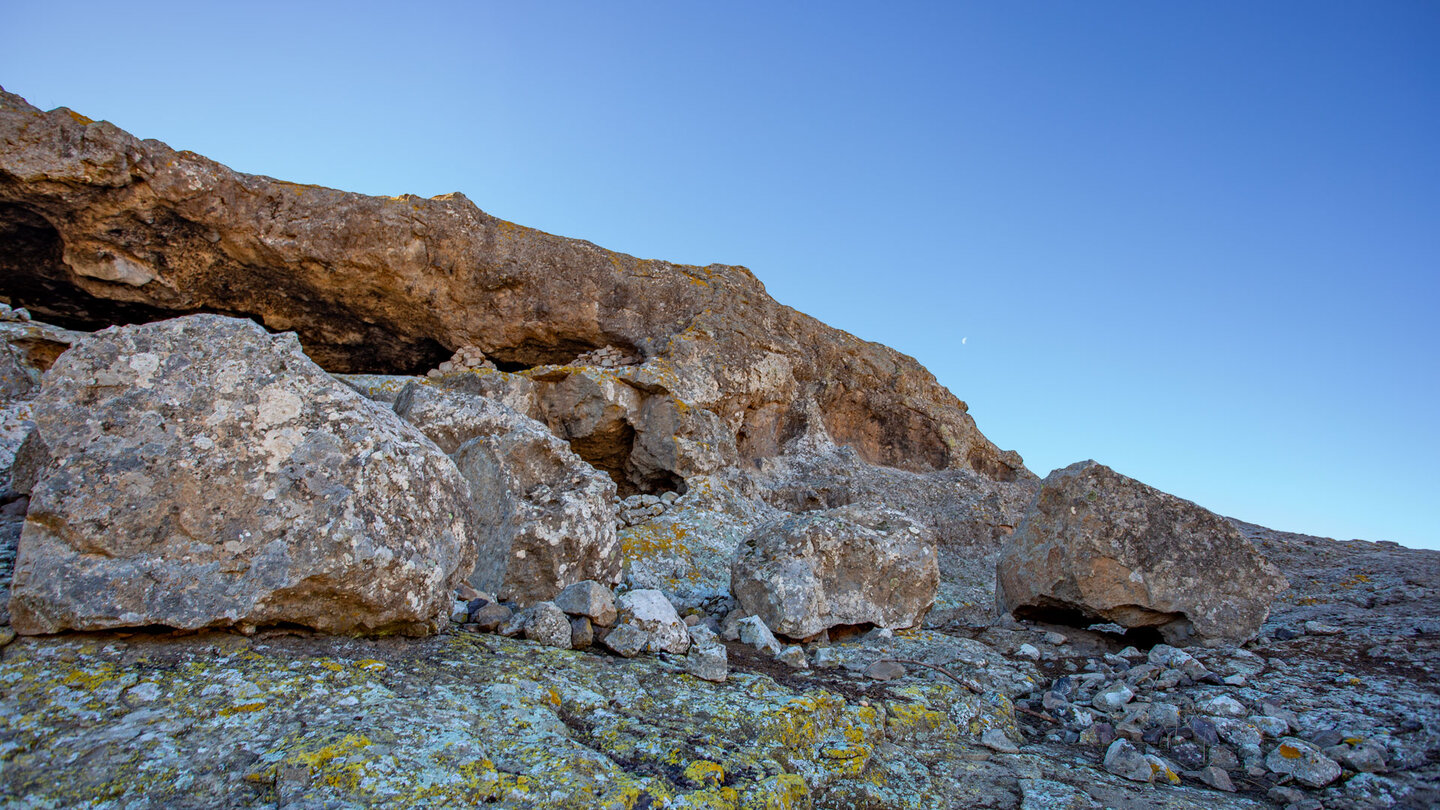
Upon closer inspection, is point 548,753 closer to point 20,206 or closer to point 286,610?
point 286,610

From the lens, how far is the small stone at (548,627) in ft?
15.0

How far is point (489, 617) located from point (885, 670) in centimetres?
304

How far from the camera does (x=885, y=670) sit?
5688mm

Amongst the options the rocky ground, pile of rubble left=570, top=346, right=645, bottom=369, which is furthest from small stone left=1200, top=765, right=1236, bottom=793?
pile of rubble left=570, top=346, right=645, bottom=369

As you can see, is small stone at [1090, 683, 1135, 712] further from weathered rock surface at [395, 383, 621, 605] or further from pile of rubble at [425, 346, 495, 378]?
pile of rubble at [425, 346, 495, 378]

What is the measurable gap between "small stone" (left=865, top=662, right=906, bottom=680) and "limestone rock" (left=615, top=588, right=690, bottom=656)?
1.59 m

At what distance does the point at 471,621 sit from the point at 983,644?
17.1 feet

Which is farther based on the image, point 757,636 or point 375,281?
point 375,281

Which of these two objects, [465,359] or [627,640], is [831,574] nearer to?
[627,640]

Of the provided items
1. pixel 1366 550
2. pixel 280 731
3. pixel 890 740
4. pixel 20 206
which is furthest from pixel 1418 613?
pixel 20 206

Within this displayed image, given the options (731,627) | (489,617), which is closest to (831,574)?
(731,627)

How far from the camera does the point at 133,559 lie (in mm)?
3441

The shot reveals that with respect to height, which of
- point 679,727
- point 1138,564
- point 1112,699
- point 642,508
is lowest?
point 679,727

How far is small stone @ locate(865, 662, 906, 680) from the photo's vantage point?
18.3ft
